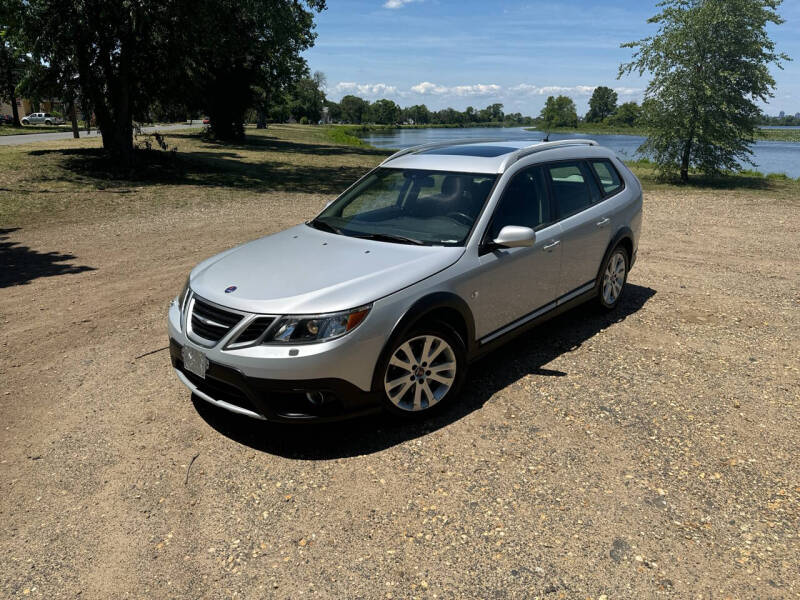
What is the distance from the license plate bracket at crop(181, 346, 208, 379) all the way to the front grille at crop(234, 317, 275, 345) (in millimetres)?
302

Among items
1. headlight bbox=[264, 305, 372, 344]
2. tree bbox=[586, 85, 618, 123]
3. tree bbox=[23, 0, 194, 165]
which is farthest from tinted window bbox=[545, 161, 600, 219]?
tree bbox=[586, 85, 618, 123]

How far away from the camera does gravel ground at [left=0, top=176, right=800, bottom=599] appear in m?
2.77

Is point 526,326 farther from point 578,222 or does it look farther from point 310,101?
point 310,101

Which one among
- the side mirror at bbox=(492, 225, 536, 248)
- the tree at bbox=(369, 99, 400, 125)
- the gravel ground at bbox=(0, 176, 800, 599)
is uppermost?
the tree at bbox=(369, 99, 400, 125)

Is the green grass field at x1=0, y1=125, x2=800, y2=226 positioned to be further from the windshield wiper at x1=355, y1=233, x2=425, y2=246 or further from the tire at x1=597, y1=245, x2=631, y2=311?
the tire at x1=597, y1=245, x2=631, y2=311

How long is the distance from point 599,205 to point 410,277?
8.86 feet

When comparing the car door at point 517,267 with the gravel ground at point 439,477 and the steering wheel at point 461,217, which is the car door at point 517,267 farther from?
the gravel ground at point 439,477

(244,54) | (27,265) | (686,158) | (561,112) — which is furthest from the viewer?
(561,112)

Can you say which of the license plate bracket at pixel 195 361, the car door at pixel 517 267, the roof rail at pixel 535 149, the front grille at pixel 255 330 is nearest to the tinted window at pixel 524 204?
the car door at pixel 517 267

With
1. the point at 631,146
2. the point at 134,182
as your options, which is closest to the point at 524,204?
the point at 134,182

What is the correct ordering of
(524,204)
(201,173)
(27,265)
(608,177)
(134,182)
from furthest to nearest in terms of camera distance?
(201,173) < (134,182) < (27,265) < (608,177) < (524,204)

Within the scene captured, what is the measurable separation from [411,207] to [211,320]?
1.88m

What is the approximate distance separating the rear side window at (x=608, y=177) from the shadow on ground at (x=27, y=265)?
662 cm

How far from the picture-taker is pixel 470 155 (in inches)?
195
